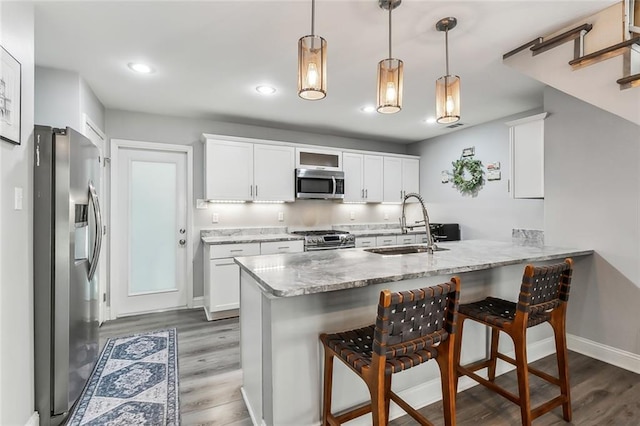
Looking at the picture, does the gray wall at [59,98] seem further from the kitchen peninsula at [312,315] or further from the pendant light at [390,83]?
the pendant light at [390,83]

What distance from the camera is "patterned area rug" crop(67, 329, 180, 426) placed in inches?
74.7

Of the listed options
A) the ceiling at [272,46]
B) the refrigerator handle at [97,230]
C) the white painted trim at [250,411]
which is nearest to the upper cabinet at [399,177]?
the ceiling at [272,46]

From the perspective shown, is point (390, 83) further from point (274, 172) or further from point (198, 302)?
point (198, 302)

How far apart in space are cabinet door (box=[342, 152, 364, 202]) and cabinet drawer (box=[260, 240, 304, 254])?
1.24m

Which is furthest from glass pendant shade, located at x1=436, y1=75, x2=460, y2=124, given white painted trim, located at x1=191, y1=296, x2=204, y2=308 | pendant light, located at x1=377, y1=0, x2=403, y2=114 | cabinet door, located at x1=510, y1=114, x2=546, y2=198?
white painted trim, located at x1=191, y1=296, x2=204, y2=308

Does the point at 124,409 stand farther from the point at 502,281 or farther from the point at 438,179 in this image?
the point at 438,179

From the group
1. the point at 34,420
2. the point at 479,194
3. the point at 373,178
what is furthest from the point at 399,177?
the point at 34,420

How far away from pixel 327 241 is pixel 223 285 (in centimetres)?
145

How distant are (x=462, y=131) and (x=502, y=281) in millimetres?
2996

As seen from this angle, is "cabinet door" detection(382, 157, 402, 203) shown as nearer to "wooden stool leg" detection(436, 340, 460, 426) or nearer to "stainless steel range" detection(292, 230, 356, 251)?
"stainless steel range" detection(292, 230, 356, 251)

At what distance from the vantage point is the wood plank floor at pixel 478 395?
185 centimetres

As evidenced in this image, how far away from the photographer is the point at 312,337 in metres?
1.65

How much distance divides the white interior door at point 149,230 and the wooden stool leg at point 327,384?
9.77 ft

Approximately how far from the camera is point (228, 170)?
157 inches
